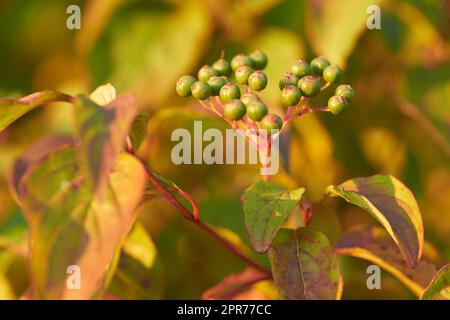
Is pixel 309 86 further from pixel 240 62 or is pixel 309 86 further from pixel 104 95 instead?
pixel 104 95

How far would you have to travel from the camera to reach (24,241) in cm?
149

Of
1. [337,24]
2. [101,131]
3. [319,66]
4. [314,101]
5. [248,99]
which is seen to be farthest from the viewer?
[314,101]

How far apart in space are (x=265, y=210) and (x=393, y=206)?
187 mm

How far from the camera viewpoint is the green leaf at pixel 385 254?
1.22 m

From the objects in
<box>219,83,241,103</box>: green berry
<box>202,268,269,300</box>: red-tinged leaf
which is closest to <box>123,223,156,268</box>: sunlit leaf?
<box>202,268,269,300</box>: red-tinged leaf

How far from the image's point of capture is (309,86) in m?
1.12

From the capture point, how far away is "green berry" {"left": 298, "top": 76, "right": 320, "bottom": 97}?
1.12 meters

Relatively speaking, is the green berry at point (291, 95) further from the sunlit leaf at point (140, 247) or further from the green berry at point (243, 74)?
the sunlit leaf at point (140, 247)

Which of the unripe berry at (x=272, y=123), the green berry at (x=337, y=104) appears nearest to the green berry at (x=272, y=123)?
the unripe berry at (x=272, y=123)
